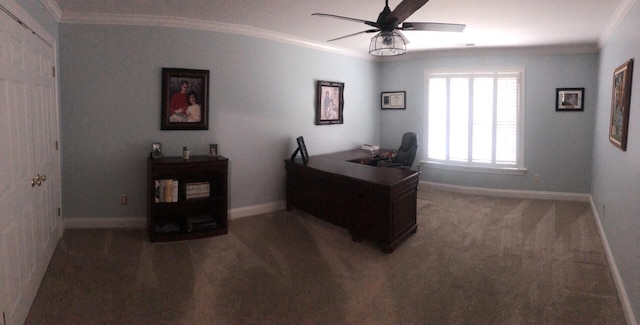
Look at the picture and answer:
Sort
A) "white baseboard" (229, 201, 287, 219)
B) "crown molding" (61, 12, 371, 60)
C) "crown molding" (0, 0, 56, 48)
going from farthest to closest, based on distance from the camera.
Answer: "white baseboard" (229, 201, 287, 219) → "crown molding" (61, 12, 371, 60) → "crown molding" (0, 0, 56, 48)

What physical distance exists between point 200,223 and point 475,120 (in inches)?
178

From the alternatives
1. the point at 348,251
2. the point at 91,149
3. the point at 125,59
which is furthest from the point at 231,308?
the point at 125,59

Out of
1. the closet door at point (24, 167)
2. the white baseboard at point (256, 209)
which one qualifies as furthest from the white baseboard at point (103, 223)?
the white baseboard at point (256, 209)

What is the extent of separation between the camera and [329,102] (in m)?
5.72

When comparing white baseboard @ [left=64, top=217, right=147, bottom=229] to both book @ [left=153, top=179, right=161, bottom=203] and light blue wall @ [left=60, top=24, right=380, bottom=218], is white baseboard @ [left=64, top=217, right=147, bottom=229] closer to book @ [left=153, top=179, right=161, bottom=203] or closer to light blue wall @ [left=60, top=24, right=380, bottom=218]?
light blue wall @ [left=60, top=24, right=380, bottom=218]

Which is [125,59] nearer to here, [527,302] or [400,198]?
[400,198]

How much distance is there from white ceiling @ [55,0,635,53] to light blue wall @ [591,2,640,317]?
0.35 meters

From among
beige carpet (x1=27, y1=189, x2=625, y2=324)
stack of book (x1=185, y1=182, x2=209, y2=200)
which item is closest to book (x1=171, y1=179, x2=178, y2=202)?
stack of book (x1=185, y1=182, x2=209, y2=200)

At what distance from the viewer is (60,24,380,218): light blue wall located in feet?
13.0

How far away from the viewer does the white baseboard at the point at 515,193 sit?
5.62 m

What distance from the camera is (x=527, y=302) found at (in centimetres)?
267

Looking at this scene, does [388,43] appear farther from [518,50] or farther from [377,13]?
[518,50]

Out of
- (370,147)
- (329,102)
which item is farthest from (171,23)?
(370,147)

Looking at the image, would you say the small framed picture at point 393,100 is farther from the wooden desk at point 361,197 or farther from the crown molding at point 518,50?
the wooden desk at point 361,197
